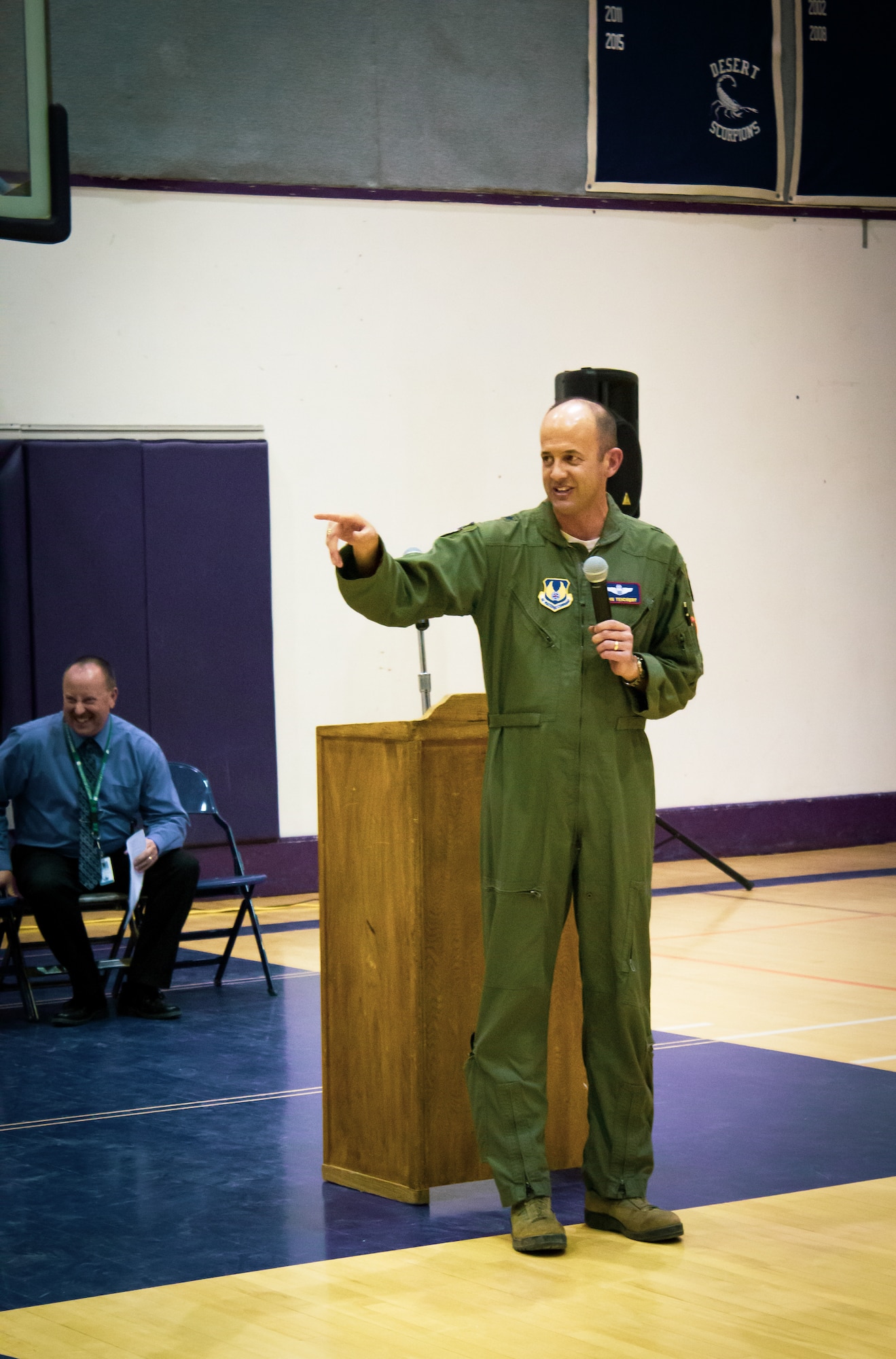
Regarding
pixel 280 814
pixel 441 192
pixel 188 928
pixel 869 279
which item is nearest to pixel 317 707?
pixel 280 814

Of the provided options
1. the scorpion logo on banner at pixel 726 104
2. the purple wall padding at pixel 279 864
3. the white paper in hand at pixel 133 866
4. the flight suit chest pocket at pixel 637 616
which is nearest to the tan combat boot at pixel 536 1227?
the flight suit chest pocket at pixel 637 616

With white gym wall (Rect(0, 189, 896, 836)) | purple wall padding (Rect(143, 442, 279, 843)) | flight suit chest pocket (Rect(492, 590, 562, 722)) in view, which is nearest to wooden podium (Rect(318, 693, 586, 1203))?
flight suit chest pocket (Rect(492, 590, 562, 722))

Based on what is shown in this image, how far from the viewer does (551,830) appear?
349 centimetres

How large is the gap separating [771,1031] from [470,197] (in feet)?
19.4

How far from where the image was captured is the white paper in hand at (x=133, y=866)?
6.22 meters

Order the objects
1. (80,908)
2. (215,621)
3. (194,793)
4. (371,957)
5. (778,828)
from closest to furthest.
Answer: (371,957) < (80,908) < (194,793) < (215,621) < (778,828)

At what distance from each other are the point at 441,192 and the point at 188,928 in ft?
14.8

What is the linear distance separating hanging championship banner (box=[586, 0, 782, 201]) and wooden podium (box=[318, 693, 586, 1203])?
7.02 meters

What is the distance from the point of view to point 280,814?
31.3 ft

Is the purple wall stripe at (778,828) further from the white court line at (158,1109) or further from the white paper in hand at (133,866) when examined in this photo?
the white court line at (158,1109)

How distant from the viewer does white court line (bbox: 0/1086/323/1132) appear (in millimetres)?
4699

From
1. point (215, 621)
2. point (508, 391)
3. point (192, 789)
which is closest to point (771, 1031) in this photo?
point (192, 789)

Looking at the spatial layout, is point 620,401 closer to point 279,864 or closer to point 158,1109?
point 279,864

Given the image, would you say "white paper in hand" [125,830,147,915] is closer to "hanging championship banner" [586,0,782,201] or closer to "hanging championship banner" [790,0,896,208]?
"hanging championship banner" [586,0,782,201]
